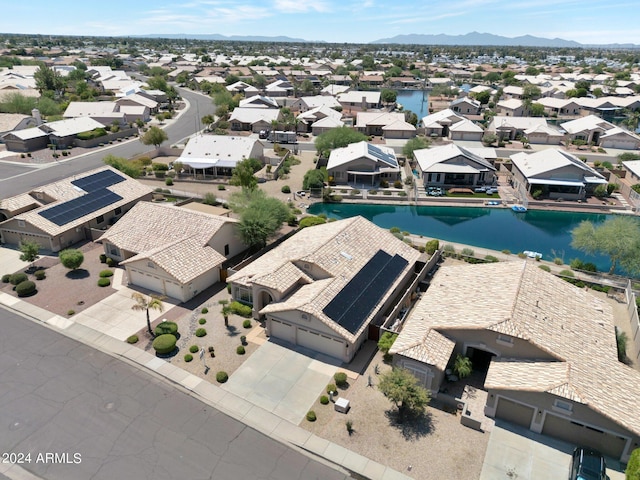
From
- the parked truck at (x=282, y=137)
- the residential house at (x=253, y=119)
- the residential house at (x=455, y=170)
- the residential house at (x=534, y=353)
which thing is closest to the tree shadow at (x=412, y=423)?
the residential house at (x=534, y=353)

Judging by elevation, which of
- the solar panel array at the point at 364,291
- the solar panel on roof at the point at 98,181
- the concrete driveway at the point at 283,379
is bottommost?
the concrete driveway at the point at 283,379

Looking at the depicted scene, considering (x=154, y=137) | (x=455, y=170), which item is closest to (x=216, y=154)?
(x=154, y=137)

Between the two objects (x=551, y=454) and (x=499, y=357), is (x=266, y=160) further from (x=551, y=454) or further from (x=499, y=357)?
(x=551, y=454)

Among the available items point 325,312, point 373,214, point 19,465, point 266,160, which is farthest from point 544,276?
point 266,160

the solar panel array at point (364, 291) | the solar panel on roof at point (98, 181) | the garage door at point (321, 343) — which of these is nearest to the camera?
the garage door at point (321, 343)

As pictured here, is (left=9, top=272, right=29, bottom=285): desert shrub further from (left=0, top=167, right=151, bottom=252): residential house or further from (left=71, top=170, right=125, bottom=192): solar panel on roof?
(left=71, top=170, right=125, bottom=192): solar panel on roof

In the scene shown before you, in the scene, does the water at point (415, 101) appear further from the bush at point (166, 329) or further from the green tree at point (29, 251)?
the bush at point (166, 329)
